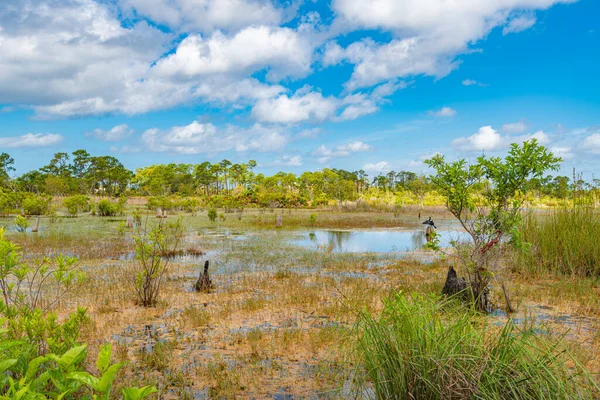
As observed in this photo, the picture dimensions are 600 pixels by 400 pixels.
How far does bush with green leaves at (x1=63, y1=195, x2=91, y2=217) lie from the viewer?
3375cm

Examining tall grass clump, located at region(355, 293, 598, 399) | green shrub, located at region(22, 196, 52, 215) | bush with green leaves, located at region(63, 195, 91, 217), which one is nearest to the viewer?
tall grass clump, located at region(355, 293, 598, 399)

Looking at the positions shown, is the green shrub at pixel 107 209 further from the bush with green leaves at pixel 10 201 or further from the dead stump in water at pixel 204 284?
the dead stump in water at pixel 204 284

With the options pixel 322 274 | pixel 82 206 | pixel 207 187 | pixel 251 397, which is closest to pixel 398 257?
pixel 322 274

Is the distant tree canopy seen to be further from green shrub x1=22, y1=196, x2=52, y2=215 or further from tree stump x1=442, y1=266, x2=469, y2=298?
tree stump x1=442, y1=266, x2=469, y2=298

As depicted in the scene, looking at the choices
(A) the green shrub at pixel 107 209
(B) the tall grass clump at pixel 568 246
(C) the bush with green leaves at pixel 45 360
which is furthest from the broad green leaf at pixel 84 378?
(A) the green shrub at pixel 107 209

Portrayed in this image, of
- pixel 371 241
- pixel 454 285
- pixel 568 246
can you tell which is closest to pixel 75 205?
pixel 371 241

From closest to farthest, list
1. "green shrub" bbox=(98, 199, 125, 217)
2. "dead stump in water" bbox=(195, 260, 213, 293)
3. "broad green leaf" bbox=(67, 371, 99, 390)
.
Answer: "broad green leaf" bbox=(67, 371, 99, 390) → "dead stump in water" bbox=(195, 260, 213, 293) → "green shrub" bbox=(98, 199, 125, 217)

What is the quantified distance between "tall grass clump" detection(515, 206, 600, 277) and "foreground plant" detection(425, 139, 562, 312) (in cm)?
303

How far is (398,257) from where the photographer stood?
47.0 feet

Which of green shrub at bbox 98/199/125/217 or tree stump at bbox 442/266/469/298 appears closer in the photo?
tree stump at bbox 442/266/469/298

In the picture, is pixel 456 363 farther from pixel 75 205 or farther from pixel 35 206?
pixel 35 206

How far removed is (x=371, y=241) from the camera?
20.2m

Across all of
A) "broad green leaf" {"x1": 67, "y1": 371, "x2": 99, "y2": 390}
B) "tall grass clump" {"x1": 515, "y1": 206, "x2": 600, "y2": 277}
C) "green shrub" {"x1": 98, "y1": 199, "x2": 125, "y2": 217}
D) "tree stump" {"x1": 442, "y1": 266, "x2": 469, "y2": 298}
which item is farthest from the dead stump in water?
"green shrub" {"x1": 98, "y1": 199, "x2": 125, "y2": 217}

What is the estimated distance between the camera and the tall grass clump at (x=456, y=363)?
108 inches
